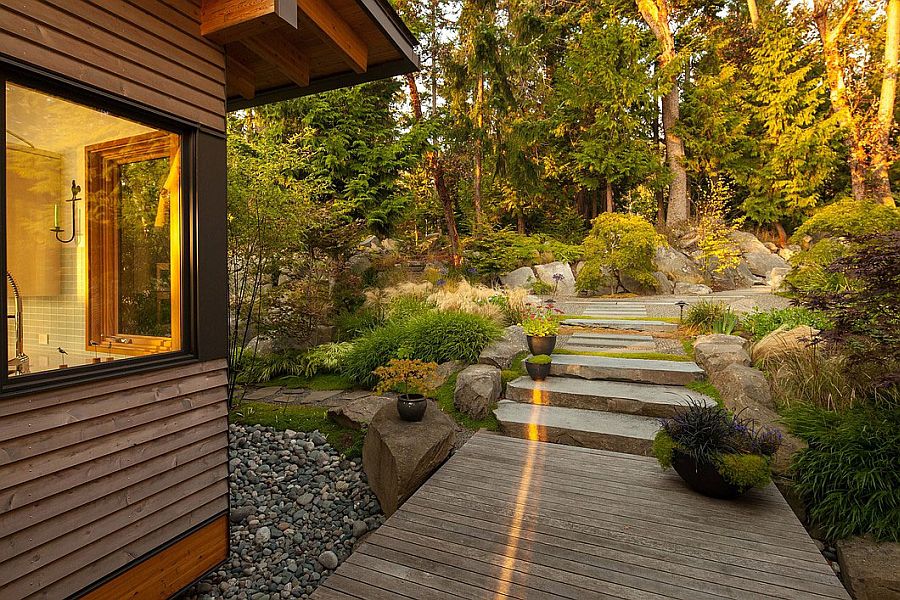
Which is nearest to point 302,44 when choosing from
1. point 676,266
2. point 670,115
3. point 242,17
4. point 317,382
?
point 242,17

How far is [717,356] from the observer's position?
423cm

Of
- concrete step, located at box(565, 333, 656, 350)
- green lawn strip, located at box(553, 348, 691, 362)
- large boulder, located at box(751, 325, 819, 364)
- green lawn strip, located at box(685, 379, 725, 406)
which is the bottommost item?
green lawn strip, located at box(685, 379, 725, 406)

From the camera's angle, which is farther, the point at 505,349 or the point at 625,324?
the point at 625,324

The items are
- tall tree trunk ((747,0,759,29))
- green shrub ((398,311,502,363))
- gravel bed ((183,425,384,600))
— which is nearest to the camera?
gravel bed ((183,425,384,600))

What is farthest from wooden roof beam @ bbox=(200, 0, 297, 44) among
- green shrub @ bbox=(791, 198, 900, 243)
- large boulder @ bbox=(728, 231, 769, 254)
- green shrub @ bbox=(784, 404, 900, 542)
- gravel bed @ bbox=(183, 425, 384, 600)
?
large boulder @ bbox=(728, 231, 769, 254)

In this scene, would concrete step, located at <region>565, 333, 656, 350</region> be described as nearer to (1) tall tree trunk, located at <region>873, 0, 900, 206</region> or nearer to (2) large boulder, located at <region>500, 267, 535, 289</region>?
(2) large boulder, located at <region>500, 267, 535, 289</region>

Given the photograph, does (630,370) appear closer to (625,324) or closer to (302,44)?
(625,324)

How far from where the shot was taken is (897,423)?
9.08 ft

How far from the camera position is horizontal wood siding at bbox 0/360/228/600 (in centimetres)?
174

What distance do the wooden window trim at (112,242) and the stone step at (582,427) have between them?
107 inches

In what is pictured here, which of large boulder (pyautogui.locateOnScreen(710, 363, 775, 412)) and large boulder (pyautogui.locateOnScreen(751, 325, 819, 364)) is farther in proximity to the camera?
large boulder (pyautogui.locateOnScreen(751, 325, 819, 364))

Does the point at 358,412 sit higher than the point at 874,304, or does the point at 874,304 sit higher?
the point at 874,304

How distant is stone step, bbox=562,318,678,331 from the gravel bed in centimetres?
399

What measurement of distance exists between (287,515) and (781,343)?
4538 mm
